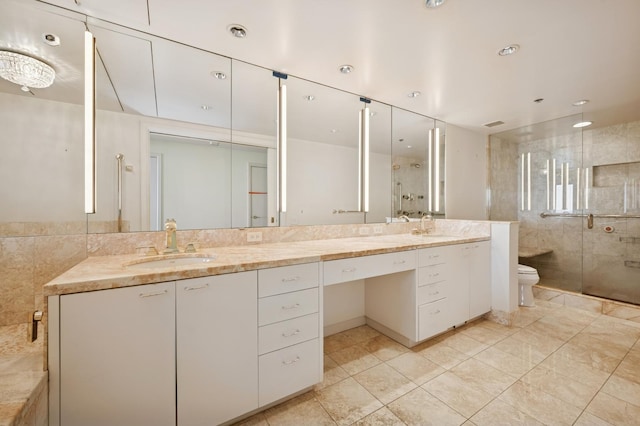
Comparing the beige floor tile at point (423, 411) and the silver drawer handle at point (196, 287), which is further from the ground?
the silver drawer handle at point (196, 287)

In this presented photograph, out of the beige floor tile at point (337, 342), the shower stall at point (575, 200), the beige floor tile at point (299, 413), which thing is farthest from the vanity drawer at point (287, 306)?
the shower stall at point (575, 200)

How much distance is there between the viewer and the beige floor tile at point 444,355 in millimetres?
1848

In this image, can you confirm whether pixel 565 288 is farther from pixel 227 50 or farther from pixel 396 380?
pixel 227 50

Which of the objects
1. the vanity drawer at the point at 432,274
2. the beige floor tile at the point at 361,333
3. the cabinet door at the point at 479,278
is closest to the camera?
the vanity drawer at the point at 432,274

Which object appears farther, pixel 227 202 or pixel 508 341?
pixel 508 341

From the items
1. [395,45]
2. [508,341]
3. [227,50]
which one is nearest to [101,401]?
[227,50]

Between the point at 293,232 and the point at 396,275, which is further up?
the point at 293,232

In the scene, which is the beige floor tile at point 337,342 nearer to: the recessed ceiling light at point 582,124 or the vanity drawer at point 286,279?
the vanity drawer at point 286,279

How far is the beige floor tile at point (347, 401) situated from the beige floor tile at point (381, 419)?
0.02m

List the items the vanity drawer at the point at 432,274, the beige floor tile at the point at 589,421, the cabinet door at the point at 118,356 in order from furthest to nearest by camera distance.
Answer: the vanity drawer at the point at 432,274, the beige floor tile at the point at 589,421, the cabinet door at the point at 118,356

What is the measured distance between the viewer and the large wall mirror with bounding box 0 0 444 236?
1434mm

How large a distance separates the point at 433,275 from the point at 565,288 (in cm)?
261

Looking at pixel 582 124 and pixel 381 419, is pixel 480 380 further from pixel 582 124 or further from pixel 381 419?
pixel 582 124

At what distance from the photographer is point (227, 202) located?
6.41 feet
